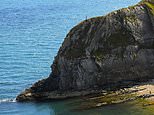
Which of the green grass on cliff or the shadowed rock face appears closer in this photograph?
the shadowed rock face

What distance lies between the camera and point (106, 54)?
67812mm

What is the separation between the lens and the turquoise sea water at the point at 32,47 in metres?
64.6

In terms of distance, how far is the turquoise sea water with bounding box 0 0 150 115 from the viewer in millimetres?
64562

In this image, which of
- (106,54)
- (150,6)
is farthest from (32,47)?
(150,6)

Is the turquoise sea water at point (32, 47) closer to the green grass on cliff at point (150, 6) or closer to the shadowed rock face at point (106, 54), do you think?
the shadowed rock face at point (106, 54)

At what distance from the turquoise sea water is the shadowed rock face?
469 centimetres

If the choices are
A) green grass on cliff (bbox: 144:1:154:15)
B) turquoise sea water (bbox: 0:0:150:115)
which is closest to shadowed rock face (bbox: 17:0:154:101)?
green grass on cliff (bbox: 144:1:154:15)

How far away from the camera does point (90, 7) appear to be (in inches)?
6831

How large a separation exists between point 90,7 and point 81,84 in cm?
10835

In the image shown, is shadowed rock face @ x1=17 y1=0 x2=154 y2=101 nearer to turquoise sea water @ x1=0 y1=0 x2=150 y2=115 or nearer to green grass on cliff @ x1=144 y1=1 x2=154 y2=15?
green grass on cliff @ x1=144 y1=1 x2=154 y2=15

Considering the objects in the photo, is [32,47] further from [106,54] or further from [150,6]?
[150,6]

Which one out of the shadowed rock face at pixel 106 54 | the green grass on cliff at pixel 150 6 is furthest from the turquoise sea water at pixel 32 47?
the green grass on cliff at pixel 150 6

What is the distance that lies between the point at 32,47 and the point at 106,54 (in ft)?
131

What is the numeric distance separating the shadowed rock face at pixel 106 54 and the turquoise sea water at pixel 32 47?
4.69 m
